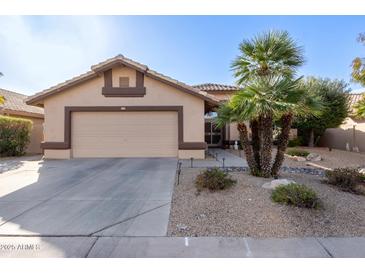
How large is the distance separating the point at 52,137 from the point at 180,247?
435 inches

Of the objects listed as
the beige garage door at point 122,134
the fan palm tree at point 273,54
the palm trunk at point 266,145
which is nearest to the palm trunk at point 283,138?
the palm trunk at point 266,145

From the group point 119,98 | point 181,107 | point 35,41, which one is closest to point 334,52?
point 181,107

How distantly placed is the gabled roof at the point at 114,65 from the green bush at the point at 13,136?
98.5 inches

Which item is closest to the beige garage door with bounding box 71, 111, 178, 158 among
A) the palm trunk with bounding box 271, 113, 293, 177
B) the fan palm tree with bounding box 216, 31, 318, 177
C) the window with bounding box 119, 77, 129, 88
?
the window with bounding box 119, 77, 129, 88

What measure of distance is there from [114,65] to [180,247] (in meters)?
10.5

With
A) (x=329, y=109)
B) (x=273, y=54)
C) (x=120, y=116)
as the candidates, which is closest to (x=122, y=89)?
(x=120, y=116)

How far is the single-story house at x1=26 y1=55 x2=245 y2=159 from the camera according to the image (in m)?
11.7

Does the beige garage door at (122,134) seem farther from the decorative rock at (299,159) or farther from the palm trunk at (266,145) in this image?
the decorative rock at (299,159)

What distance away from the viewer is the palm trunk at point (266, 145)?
6.58 metres

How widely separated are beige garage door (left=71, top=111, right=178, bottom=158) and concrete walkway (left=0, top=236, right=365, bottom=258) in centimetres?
844

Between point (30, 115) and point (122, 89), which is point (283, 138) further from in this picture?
point (30, 115)

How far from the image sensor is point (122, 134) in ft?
39.7
